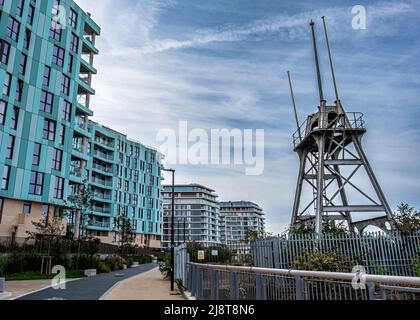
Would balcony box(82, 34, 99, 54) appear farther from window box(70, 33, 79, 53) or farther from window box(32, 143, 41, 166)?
window box(32, 143, 41, 166)

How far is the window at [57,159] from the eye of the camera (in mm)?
37856

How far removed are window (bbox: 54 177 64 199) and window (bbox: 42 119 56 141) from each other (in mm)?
4357

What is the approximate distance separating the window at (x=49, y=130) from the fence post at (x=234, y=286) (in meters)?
34.2

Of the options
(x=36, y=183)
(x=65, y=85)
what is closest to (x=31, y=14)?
(x=65, y=85)

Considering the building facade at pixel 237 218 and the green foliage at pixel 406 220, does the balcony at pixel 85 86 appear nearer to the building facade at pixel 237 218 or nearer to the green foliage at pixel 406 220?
the green foliage at pixel 406 220

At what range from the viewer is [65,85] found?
40.3 m

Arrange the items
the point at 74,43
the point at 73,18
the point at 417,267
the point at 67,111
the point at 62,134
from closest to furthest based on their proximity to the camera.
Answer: the point at 417,267 < the point at 62,134 < the point at 67,111 < the point at 74,43 < the point at 73,18

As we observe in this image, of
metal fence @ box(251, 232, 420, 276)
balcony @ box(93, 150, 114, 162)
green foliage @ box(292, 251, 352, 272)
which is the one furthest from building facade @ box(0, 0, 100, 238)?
green foliage @ box(292, 251, 352, 272)

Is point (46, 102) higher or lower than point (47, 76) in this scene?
lower

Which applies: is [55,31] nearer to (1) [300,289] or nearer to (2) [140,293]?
(2) [140,293]

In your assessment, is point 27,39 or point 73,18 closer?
point 27,39

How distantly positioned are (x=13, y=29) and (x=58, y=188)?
52.6ft

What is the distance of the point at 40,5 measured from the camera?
123 feet

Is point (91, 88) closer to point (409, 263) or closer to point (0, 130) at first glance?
point (0, 130)
